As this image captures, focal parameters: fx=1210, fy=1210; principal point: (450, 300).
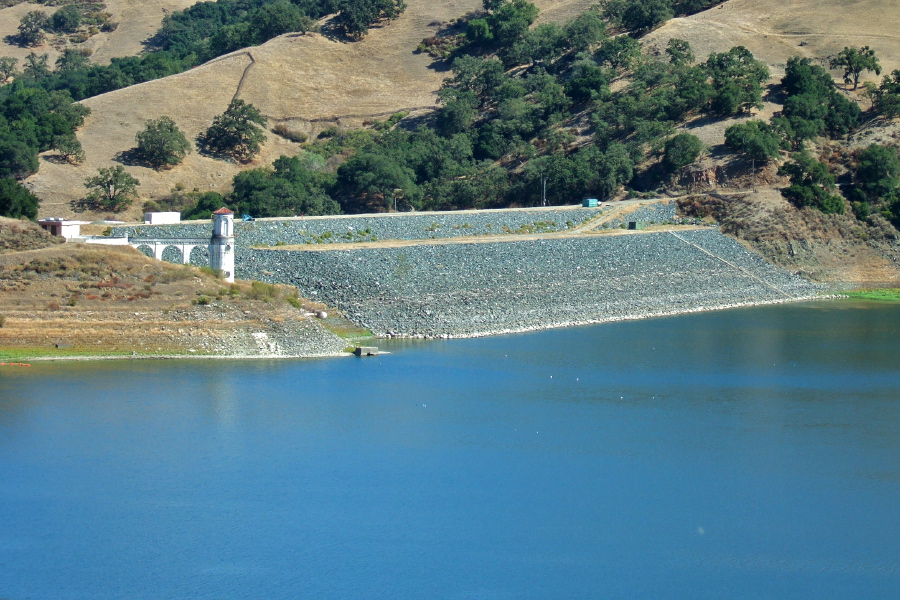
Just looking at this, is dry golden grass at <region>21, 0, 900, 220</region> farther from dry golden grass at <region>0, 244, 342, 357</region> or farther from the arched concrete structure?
dry golden grass at <region>0, 244, 342, 357</region>

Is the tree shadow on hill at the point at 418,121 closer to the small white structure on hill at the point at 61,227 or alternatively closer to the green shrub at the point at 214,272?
the small white structure on hill at the point at 61,227

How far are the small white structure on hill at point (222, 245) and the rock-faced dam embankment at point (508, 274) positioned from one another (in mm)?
1921

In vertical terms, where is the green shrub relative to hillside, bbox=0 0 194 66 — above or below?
below

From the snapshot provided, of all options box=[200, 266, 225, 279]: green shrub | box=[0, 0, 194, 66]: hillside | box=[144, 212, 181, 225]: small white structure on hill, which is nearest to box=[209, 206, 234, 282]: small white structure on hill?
box=[200, 266, 225, 279]: green shrub

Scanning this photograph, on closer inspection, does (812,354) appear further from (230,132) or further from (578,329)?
(230,132)

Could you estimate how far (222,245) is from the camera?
52.8 meters

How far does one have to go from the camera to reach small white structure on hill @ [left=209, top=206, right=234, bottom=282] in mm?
52750

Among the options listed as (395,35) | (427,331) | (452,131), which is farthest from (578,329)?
(395,35)

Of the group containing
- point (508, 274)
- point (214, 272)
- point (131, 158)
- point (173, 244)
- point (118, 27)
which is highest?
point (118, 27)

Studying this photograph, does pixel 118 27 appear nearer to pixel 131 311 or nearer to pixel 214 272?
pixel 214 272

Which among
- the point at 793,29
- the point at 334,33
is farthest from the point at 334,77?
the point at 793,29

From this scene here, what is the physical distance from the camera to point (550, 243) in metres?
65.8

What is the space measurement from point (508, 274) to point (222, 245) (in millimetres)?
15073

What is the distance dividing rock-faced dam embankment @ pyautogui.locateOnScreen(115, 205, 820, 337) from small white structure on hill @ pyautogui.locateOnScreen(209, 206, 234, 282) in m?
1.92
